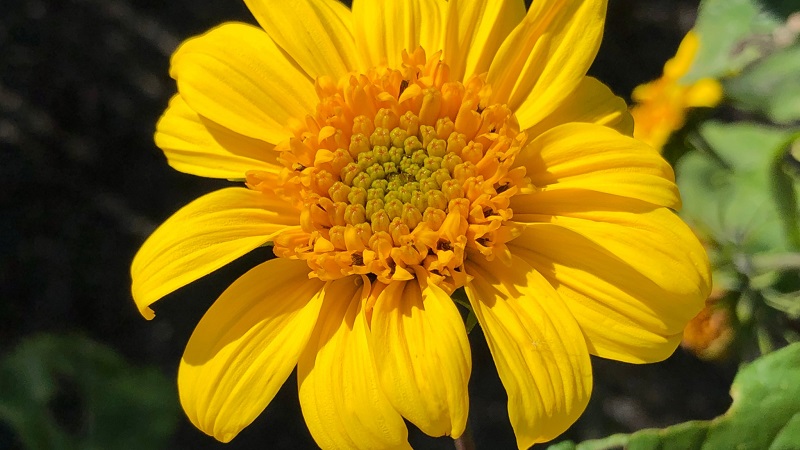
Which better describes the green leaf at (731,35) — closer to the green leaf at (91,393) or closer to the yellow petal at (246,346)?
the yellow petal at (246,346)

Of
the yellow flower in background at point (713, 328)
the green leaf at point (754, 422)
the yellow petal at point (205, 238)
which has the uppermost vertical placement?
the yellow petal at point (205, 238)

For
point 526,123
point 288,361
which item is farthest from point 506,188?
point 288,361

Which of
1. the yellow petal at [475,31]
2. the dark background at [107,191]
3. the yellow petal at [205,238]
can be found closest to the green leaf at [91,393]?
the dark background at [107,191]

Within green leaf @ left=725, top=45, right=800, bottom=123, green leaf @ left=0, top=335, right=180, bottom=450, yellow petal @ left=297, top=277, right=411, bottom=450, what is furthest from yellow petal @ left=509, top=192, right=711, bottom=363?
green leaf @ left=0, top=335, right=180, bottom=450

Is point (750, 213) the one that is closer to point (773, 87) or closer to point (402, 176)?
point (773, 87)

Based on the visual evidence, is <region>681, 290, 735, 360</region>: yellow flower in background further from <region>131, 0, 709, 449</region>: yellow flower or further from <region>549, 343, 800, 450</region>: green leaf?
<region>131, 0, 709, 449</region>: yellow flower

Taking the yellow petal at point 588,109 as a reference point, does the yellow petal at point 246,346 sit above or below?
below

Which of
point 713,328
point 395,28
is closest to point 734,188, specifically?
point 713,328
